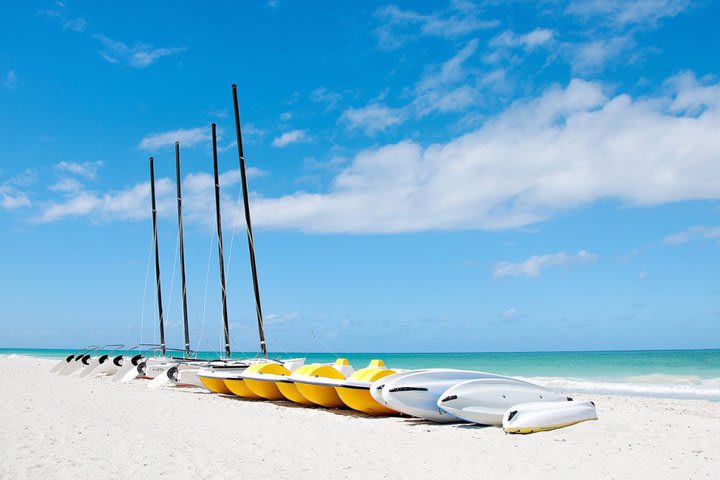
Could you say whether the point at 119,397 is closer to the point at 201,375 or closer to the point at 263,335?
the point at 201,375

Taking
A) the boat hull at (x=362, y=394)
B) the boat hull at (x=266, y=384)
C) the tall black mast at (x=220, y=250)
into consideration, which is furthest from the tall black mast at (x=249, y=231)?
the boat hull at (x=362, y=394)

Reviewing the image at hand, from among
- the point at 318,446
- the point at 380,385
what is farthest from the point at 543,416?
the point at 318,446

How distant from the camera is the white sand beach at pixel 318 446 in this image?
6.80m

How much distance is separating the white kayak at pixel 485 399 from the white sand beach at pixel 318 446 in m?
0.36

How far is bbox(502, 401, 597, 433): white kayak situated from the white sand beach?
0.75ft

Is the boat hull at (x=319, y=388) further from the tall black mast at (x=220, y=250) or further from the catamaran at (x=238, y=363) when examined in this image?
the tall black mast at (x=220, y=250)

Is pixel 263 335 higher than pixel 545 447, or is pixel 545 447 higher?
pixel 263 335

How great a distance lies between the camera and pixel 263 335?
801 inches

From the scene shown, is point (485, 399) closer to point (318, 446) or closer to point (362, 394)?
point (362, 394)

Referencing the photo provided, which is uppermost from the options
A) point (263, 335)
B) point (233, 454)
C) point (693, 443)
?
point (263, 335)

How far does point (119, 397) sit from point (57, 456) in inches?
303

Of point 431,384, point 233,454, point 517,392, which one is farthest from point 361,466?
A: point 517,392

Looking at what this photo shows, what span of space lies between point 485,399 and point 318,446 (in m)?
3.84

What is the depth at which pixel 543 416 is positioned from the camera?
10086mm
